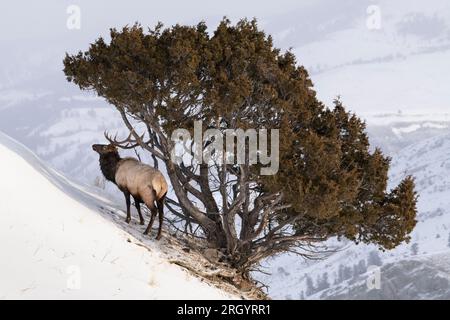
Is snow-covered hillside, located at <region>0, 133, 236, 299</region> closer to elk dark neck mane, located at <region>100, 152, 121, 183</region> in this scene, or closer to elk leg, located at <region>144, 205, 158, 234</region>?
elk leg, located at <region>144, 205, 158, 234</region>

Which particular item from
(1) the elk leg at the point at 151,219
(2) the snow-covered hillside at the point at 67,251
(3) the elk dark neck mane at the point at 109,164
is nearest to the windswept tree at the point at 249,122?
(3) the elk dark neck mane at the point at 109,164

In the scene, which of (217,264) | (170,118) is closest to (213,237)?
(217,264)

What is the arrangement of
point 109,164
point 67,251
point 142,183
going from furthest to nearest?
point 109,164, point 142,183, point 67,251

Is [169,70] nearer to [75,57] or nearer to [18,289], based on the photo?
[75,57]

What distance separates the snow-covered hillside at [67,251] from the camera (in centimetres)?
1209

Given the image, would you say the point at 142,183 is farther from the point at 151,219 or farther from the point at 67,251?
the point at 67,251

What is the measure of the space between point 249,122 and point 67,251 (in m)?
6.29

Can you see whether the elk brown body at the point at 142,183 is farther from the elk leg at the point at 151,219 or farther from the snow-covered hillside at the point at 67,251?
the snow-covered hillside at the point at 67,251

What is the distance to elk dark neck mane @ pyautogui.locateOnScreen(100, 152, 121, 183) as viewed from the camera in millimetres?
19266

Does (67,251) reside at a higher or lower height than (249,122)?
lower

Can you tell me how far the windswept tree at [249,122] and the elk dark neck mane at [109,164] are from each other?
2.13ft

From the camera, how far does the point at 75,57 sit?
18953 mm

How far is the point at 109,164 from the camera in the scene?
19.3 metres

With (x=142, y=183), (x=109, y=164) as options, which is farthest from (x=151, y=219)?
(x=109, y=164)
